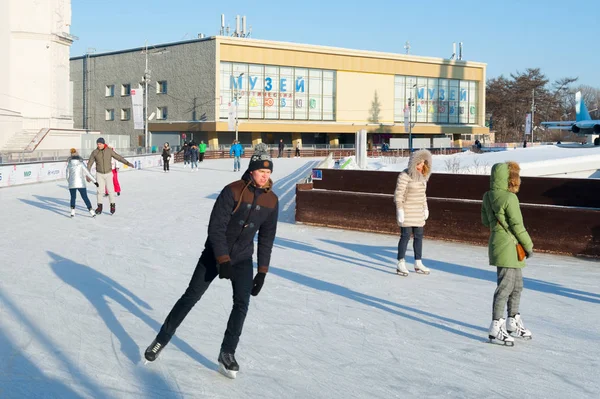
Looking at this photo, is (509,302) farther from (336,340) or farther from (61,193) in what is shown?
(61,193)

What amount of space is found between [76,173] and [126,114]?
2644 inches

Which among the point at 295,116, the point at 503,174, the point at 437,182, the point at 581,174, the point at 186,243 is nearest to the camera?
the point at 503,174

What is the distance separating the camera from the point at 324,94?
259 ft

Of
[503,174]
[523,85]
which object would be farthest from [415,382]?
[523,85]

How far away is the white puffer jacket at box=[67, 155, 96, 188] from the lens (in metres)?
16.2

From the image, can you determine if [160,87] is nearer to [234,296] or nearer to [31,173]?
[31,173]

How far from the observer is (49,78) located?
55.0 meters

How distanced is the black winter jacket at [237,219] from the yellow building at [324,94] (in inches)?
2294

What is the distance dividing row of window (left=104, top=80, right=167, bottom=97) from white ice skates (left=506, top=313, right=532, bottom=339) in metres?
72.9

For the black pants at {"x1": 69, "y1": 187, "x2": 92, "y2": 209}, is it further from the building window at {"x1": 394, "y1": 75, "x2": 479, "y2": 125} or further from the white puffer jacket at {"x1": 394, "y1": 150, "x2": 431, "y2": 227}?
the building window at {"x1": 394, "y1": 75, "x2": 479, "y2": 125}

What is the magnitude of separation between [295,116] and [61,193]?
5530 cm

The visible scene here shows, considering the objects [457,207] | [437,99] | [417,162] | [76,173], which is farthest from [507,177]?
[437,99]

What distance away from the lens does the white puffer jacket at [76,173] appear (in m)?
16.2

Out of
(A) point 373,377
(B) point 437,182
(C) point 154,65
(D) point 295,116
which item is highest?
(C) point 154,65
